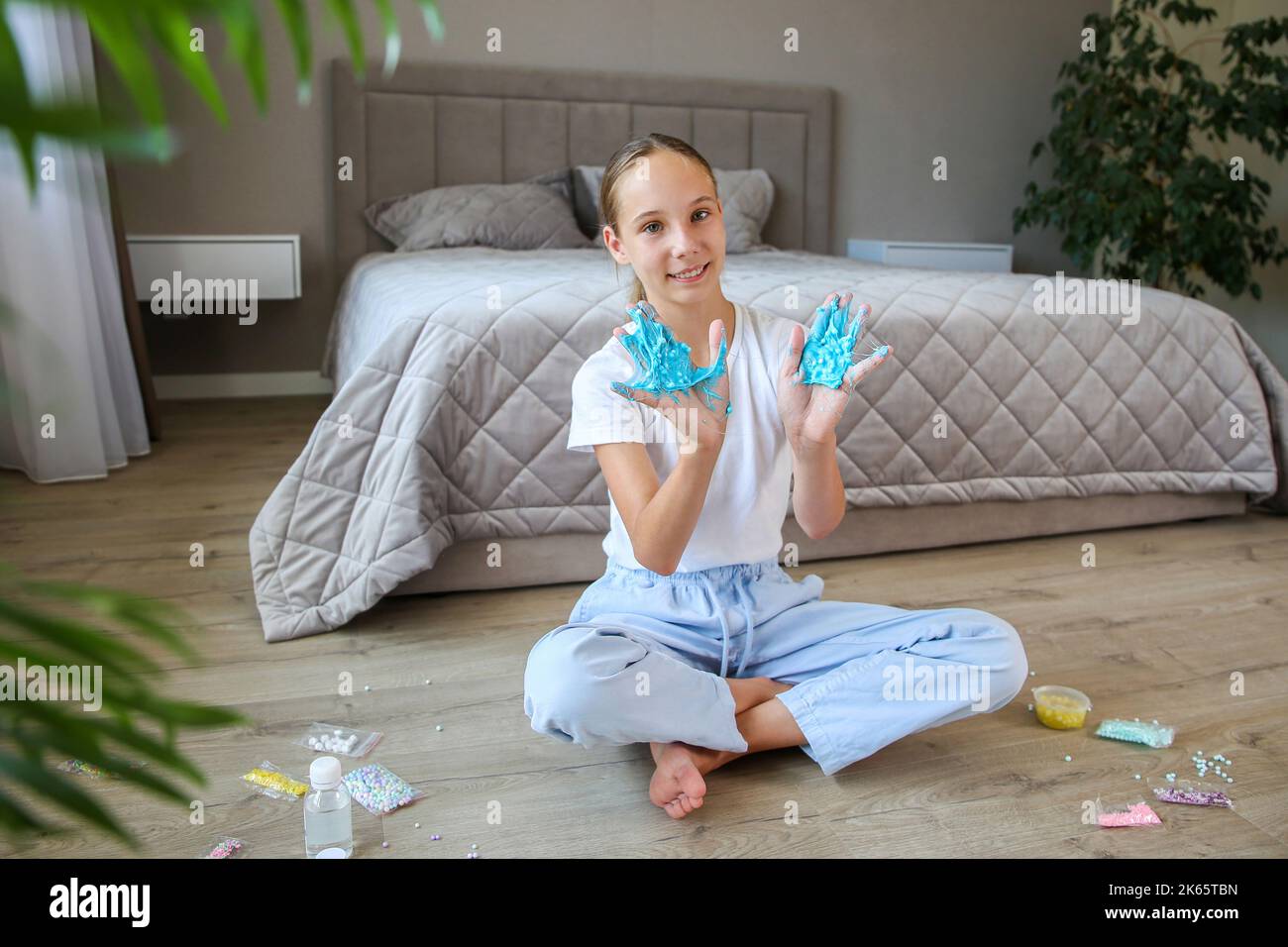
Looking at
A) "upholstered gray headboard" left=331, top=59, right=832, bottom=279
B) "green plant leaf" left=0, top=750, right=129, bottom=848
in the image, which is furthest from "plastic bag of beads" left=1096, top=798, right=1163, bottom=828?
"upholstered gray headboard" left=331, top=59, right=832, bottom=279

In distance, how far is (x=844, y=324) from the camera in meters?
1.29

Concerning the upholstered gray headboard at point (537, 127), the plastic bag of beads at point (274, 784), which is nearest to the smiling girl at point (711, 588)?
the plastic bag of beads at point (274, 784)

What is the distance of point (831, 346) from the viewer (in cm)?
130

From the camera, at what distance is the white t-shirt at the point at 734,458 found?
144cm

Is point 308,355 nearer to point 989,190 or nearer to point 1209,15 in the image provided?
point 989,190

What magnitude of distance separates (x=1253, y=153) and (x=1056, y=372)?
9.43ft

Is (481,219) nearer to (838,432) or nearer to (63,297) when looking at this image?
(63,297)

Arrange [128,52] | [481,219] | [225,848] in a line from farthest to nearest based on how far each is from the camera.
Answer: [481,219], [225,848], [128,52]

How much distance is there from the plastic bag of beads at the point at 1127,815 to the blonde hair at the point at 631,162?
0.90 m

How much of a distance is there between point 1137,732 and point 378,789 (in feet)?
3.39

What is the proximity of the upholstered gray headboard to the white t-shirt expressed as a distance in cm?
265

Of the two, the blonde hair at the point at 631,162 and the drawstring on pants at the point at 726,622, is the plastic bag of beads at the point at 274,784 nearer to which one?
the drawstring on pants at the point at 726,622

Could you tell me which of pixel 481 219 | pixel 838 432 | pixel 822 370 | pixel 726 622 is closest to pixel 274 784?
pixel 726 622

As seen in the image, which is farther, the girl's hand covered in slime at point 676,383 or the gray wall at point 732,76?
the gray wall at point 732,76
